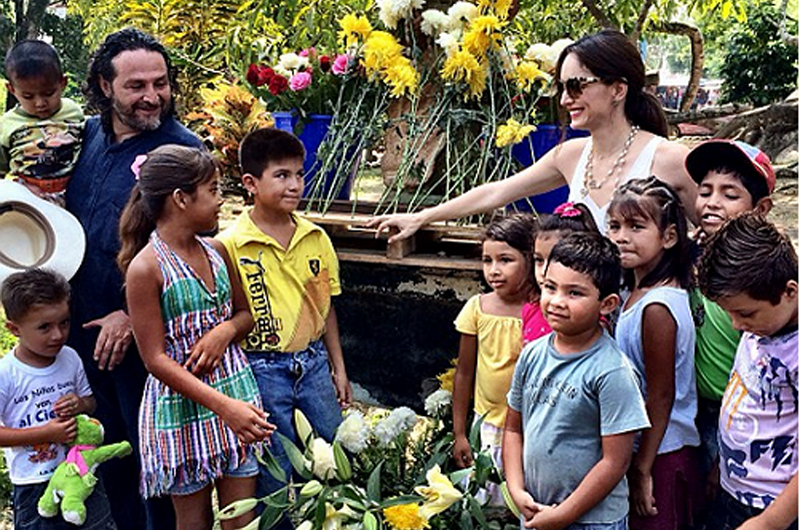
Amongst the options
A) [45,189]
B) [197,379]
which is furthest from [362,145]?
[197,379]

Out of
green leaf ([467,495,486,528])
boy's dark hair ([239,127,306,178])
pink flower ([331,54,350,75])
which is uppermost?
pink flower ([331,54,350,75])

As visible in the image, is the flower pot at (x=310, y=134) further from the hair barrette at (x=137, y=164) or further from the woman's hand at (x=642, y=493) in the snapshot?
the woman's hand at (x=642, y=493)

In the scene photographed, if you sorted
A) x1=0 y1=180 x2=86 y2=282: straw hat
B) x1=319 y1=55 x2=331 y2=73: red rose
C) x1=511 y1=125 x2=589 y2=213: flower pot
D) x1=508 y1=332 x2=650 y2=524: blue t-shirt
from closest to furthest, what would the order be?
x1=508 y1=332 x2=650 y2=524: blue t-shirt → x1=0 y1=180 x2=86 y2=282: straw hat → x1=511 y1=125 x2=589 y2=213: flower pot → x1=319 y1=55 x2=331 y2=73: red rose

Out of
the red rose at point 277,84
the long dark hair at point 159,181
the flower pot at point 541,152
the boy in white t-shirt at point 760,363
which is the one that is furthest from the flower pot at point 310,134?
the boy in white t-shirt at point 760,363

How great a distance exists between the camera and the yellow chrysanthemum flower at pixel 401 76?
3168mm

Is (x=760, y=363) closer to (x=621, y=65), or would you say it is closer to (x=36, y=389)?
(x=621, y=65)

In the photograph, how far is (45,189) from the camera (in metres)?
2.78

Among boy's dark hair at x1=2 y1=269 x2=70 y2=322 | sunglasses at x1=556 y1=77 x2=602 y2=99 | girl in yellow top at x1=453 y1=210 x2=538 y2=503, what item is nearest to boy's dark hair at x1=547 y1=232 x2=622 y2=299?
girl in yellow top at x1=453 y1=210 x2=538 y2=503

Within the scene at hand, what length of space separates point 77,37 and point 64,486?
42.4 ft

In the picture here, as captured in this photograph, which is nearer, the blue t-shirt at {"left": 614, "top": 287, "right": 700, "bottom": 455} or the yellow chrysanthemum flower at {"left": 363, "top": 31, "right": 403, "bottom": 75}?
the blue t-shirt at {"left": 614, "top": 287, "right": 700, "bottom": 455}

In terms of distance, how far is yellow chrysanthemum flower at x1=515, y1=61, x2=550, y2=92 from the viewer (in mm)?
3137

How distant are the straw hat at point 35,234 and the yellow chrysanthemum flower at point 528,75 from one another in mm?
1651

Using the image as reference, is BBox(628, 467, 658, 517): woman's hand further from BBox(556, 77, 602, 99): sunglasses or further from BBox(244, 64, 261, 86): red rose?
BBox(244, 64, 261, 86): red rose

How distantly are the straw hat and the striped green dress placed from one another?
19.5 inches
